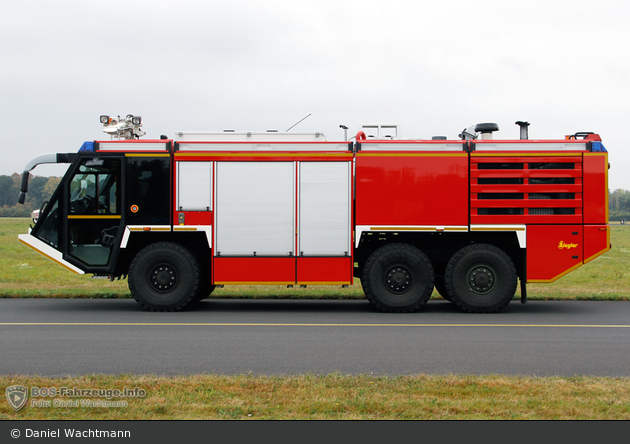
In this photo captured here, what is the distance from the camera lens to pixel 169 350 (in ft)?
24.4

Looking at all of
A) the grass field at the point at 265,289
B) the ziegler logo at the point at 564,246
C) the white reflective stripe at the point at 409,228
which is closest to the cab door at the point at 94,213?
the grass field at the point at 265,289

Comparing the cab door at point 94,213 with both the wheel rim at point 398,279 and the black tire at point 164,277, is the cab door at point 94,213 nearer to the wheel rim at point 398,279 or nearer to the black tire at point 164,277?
the black tire at point 164,277

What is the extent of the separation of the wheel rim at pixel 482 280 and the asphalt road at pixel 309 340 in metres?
0.51

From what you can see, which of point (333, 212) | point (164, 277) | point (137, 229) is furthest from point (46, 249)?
point (333, 212)

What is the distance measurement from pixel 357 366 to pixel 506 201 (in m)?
5.64

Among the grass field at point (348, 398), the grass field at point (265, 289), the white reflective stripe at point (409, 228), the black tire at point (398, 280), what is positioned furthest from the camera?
the grass field at point (265, 289)

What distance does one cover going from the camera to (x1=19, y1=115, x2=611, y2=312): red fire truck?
10953 millimetres

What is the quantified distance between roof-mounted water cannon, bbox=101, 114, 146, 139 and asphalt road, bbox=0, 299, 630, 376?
10.9 feet

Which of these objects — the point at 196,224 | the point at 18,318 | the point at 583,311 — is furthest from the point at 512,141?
the point at 18,318

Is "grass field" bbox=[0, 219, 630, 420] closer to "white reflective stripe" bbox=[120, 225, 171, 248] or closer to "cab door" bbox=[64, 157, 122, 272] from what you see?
"white reflective stripe" bbox=[120, 225, 171, 248]

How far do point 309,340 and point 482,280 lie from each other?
4201mm

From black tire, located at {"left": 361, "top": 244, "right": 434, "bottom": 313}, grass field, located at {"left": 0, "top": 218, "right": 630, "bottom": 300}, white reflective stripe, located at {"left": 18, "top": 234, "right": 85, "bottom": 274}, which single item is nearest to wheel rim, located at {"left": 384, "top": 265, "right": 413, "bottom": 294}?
black tire, located at {"left": 361, "top": 244, "right": 434, "bottom": 313}

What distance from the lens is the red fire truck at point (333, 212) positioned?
10953mm

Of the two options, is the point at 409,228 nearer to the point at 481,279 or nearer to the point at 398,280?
the point at 398,280
